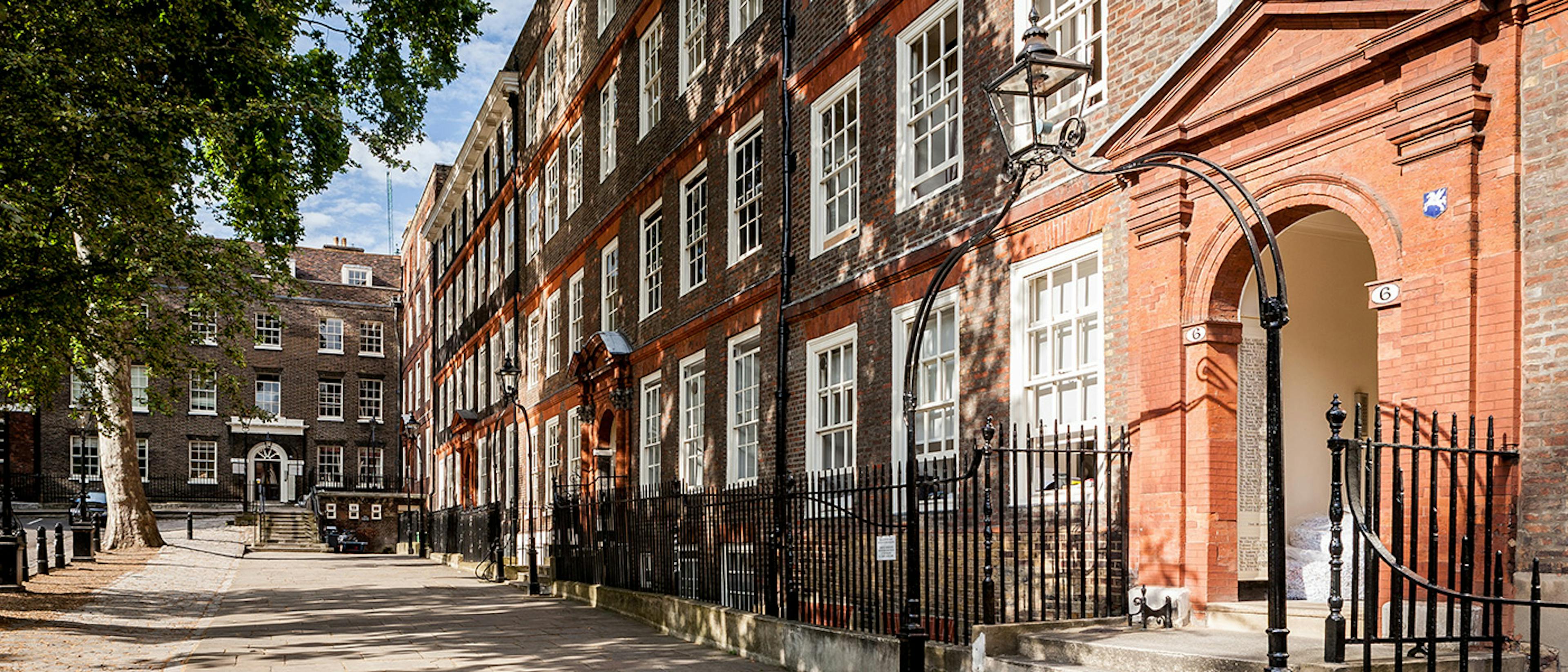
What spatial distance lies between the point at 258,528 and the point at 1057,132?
1433 inches

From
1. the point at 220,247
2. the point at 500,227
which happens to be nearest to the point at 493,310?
the point at 500,227

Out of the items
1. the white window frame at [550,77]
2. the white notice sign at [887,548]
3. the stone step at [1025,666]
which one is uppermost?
the white window frame at [550,77]

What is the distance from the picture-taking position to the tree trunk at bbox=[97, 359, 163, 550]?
26469mm

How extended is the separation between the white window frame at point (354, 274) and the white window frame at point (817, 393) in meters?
45.8

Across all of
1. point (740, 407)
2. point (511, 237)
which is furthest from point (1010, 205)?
point (511, 237)

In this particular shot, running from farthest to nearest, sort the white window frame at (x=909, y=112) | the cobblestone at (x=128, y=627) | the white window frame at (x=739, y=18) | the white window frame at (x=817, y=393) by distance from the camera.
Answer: the white window frame at (x=739, y=18) < the white window frame at (x=817, y=393) < the white window frame at (x=909, y=112) < the cobblestone at (x=128, y=627)

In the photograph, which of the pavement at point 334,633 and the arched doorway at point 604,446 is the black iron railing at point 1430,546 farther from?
the arched doorway at point 604,446

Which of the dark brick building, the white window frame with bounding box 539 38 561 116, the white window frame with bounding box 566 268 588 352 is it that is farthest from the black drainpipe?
the dark brick building

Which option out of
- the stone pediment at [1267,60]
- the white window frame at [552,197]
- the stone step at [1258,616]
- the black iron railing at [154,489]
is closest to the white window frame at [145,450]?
the black iron railing at [154,489]

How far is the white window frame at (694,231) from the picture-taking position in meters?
18.3

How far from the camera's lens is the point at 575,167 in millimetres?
25281

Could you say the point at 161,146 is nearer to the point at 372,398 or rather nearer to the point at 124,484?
the point at 124,484

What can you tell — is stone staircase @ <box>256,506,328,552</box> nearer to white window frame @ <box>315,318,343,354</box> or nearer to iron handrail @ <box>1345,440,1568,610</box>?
white window frame @ <box>315,318,343,354</box>

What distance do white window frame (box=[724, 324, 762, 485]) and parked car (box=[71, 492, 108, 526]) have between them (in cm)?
1719
